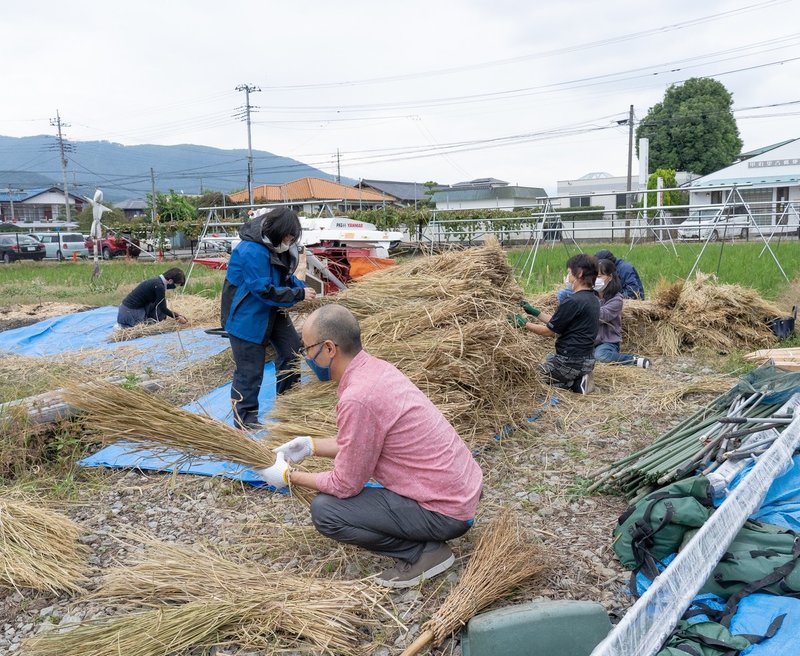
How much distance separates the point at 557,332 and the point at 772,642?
3.34 m

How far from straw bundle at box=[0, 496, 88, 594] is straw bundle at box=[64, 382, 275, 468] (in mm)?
457

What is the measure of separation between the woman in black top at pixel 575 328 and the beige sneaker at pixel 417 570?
262 centimetres

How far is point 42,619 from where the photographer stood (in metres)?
2.52

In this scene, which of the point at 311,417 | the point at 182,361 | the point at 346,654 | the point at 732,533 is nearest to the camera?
the point at 346,654

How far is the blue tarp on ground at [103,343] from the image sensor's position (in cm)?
619

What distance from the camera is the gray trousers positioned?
2498 millimetres

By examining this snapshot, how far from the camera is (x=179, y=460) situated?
3119 millimetres

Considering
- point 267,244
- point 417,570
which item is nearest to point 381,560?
point 417,570

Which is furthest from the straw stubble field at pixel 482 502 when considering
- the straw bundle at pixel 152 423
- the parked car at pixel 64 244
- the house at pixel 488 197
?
the house at pixel 488 197

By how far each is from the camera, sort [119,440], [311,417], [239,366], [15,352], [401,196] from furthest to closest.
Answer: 1. [401,196]
2. [15,352]
3. [239,366]
4. [311,417]
5. [119,440]

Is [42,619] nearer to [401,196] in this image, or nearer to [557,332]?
[557,332]

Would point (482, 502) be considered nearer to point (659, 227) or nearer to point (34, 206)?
point (659, 227)

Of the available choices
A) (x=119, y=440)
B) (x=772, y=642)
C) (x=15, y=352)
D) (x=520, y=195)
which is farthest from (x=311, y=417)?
(x=520, y=195)

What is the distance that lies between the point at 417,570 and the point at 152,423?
128cm
